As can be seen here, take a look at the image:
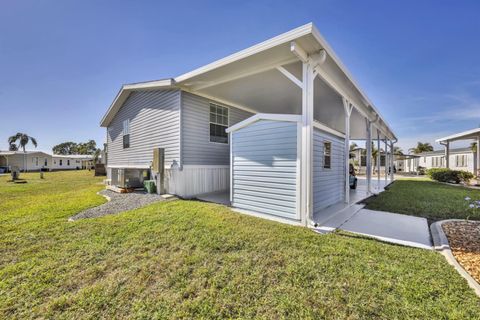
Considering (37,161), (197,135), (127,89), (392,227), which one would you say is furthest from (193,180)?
(37,161)

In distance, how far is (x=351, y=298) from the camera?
6.56ft

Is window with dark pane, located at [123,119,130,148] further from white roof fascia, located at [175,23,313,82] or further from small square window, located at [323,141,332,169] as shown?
small square window, located at [323,141,332,169]

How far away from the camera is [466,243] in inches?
126

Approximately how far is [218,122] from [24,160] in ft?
132

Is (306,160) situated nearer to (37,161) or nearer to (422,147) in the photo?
(37,161)

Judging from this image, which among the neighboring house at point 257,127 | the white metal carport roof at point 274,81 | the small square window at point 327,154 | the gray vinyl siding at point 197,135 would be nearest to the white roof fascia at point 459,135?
the neighboring house at point 257,127

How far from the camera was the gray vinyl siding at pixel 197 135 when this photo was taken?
7.27 metres

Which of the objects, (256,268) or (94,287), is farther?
(256,268)

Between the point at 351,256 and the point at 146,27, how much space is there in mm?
9676

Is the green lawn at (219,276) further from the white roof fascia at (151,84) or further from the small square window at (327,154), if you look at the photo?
the white roof fascia at (151,84)

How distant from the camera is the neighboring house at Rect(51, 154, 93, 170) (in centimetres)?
3672

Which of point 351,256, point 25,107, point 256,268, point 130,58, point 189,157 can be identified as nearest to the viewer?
point 256,268

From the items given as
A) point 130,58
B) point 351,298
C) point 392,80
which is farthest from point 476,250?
point 392,80

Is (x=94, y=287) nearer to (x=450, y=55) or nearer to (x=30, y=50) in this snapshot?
(x=30, y=50)
